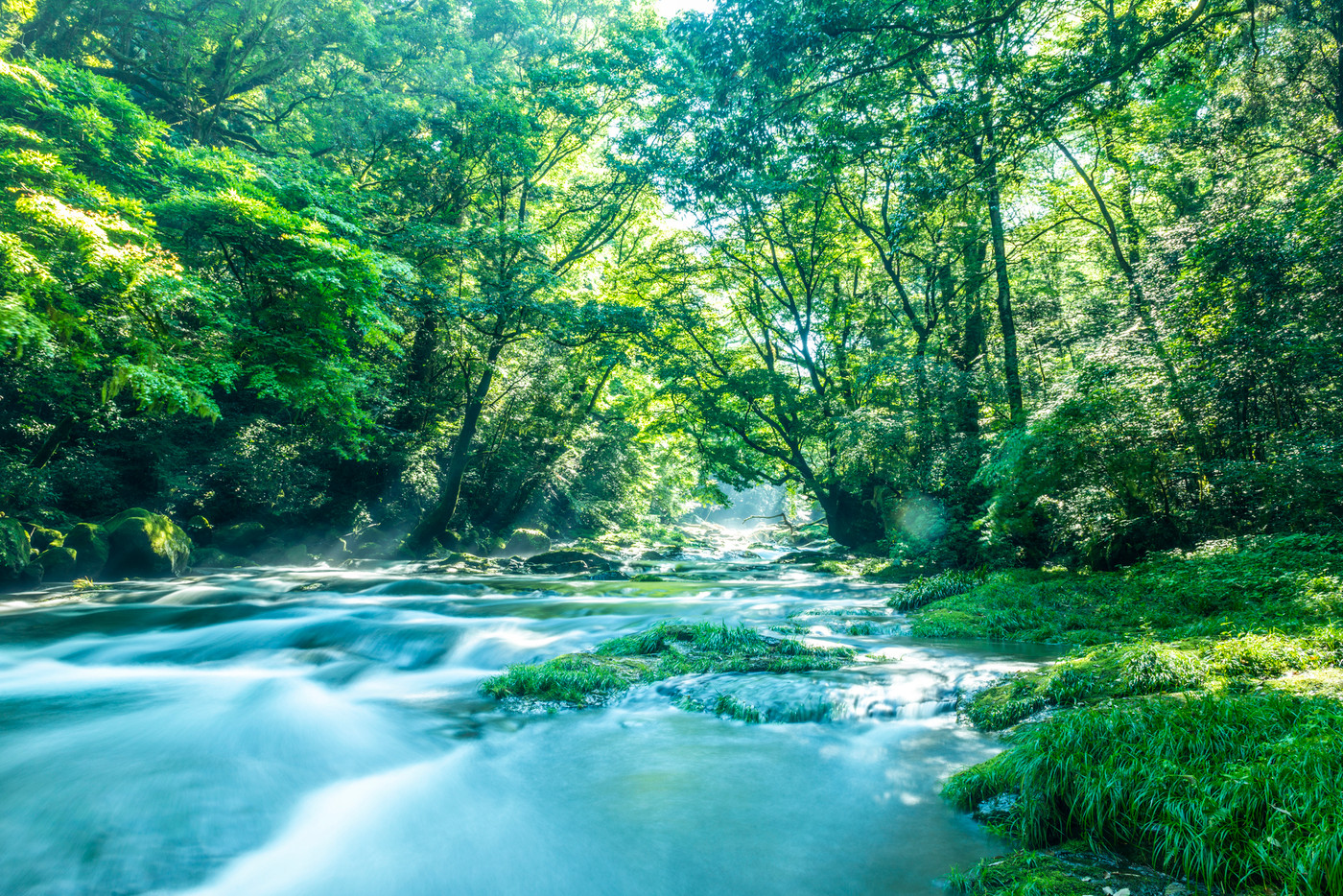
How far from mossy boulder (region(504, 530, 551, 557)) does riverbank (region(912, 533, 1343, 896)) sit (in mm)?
22591

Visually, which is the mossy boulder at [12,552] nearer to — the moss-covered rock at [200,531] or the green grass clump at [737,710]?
the moss-covered rock at [200,531]

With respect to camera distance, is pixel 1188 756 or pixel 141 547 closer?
pixel 1188 756

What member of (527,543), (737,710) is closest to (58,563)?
(737,710)

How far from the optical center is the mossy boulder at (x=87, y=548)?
40.0 feet

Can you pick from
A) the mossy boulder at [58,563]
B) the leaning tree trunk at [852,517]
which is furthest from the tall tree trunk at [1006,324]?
the mossy boulder at [58,563]

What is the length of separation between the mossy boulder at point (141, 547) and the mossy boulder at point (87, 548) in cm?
12

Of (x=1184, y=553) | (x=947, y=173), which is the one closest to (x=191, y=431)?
(x=947, y=173)

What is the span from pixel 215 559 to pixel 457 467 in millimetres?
6913

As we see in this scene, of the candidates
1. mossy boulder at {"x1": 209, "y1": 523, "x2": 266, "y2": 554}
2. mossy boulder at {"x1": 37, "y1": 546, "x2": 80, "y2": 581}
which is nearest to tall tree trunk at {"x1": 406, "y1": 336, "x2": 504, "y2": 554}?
mossy boulder at {"x1": 209, "y1": 523, "x2": 266, "y2": 554}

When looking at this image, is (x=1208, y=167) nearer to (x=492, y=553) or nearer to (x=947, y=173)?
→ (x=947, y=173)

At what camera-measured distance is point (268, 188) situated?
12.4 m

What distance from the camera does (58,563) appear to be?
11.8 metres

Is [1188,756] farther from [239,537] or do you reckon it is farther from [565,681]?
[239,537]

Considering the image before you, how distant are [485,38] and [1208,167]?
2222 cm
